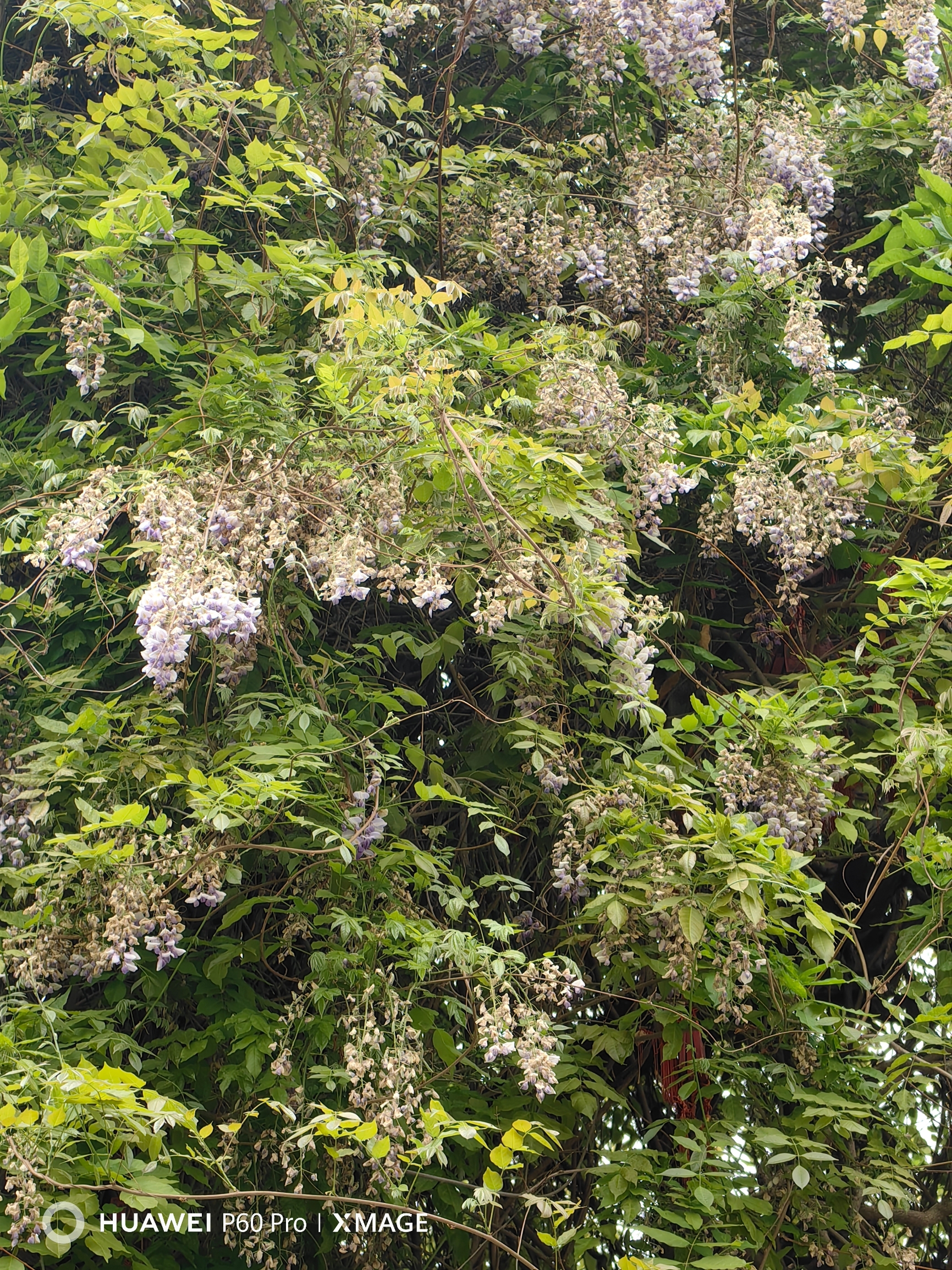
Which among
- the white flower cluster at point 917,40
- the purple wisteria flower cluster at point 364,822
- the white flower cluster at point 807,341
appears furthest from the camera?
the white flower cluster at point 917,40

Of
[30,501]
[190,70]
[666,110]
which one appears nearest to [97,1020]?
[30,501]

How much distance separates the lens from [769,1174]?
2303 millimetres

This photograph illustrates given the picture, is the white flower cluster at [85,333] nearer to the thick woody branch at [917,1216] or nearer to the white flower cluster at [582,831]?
the white flower cluster at [582,831]

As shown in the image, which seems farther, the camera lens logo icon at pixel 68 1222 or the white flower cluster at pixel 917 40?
the white flower cluster at pixel 917 40

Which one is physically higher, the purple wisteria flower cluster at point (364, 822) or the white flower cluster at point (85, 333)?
the white flower cluster at point (85, 333)

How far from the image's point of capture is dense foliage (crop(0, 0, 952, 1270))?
2088 millimetres

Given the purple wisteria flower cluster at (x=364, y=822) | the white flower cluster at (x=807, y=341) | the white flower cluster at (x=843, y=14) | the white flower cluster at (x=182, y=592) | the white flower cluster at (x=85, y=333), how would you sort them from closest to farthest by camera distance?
the white flower cluster at (x=182, y=592), the purple wisteria flower cluster at (x=364, y=822), the white flower cluster at (x=85, y=333), the white flower cluster at (x=807, y=341), the white flower cluster at (x=843, y=14)

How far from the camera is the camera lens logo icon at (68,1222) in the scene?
170 centimetres

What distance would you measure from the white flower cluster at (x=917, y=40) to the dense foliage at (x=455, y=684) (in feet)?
0.05

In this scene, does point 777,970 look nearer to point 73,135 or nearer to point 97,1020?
point 97,1020

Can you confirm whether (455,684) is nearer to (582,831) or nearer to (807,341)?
(582,831)

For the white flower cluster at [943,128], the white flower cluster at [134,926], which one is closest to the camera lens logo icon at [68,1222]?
the white flower cluster at [134,926]

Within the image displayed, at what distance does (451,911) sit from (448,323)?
4.85ft

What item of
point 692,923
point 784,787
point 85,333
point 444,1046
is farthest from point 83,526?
point 784,787
